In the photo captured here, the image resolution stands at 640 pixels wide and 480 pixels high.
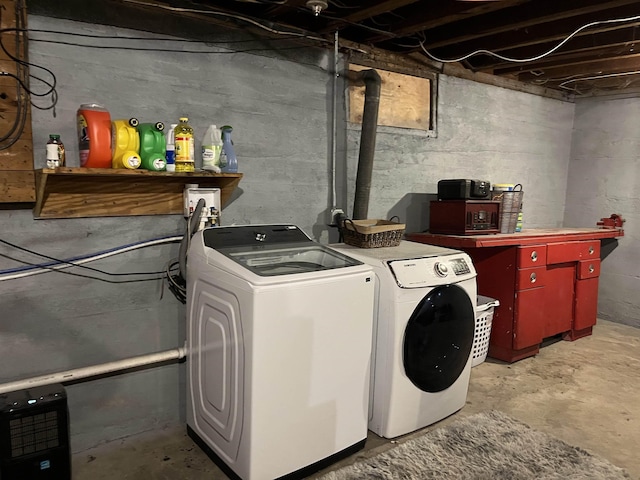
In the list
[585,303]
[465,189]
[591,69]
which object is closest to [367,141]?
[465,189]

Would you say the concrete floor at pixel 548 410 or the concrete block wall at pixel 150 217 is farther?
the concrete floor at pixel 548 410

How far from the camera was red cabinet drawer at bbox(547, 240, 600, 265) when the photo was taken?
3.46 metres

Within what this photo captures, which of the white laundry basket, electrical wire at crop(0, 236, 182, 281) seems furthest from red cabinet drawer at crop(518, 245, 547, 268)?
electrical wire at crop(0, 236, 182, 281)

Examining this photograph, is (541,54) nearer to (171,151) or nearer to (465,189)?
(465,189)

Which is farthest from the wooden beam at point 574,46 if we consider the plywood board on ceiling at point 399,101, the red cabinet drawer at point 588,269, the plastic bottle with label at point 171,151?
the plastic bottle with label at point 171,151

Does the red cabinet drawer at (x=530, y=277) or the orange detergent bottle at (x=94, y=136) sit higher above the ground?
the orange detergent bottle at (x=94, y=136)

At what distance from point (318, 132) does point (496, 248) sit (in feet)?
4.92

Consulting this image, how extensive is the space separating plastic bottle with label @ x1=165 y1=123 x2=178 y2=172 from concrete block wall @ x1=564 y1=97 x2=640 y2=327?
4.01 meters

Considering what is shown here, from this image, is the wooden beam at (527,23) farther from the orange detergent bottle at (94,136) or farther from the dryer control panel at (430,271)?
the orange detergent bottle at (94,136)

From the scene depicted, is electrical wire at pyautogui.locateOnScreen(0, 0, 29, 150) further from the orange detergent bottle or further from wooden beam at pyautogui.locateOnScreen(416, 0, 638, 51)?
wooden beam at pyautogui.locateOnScreen(416, 0, 638, 51)

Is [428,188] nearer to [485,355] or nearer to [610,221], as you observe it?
[485,355]

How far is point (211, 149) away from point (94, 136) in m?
0.53

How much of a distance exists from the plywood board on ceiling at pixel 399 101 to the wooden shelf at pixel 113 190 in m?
1.14

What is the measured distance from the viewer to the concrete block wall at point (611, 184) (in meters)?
4.29
